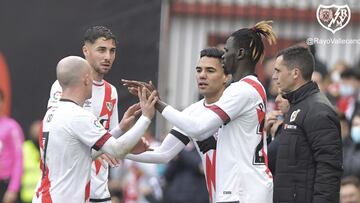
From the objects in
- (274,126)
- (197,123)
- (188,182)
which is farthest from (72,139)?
(188,182)

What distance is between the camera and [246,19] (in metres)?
18.3

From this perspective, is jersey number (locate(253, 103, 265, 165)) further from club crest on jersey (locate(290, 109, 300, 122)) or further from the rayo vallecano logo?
the rayo vallecano logo

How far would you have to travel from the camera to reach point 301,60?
1080cm

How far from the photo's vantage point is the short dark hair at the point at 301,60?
35.4 feet

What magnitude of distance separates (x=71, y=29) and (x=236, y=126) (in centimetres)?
794

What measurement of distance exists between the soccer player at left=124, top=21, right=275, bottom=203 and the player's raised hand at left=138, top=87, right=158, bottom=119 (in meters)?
0.07

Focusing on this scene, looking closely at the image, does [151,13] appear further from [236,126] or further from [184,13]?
[236,126]

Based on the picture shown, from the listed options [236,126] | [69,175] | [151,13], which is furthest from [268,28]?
[151,13]

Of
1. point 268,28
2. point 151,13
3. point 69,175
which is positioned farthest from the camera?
point 151,13

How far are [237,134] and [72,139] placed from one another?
61.0 inches

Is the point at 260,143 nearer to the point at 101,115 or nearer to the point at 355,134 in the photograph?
the point at 101,115

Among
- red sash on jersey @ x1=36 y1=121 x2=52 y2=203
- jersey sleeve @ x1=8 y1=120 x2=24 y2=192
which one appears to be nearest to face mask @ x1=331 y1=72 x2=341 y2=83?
jersey sleeve @ x1=8 y1=120 x2=24 y2=192

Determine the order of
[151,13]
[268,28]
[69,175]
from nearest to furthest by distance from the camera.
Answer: [69,175], [268,28], [151,13]

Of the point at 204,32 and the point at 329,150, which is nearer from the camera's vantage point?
the point at 329,150
